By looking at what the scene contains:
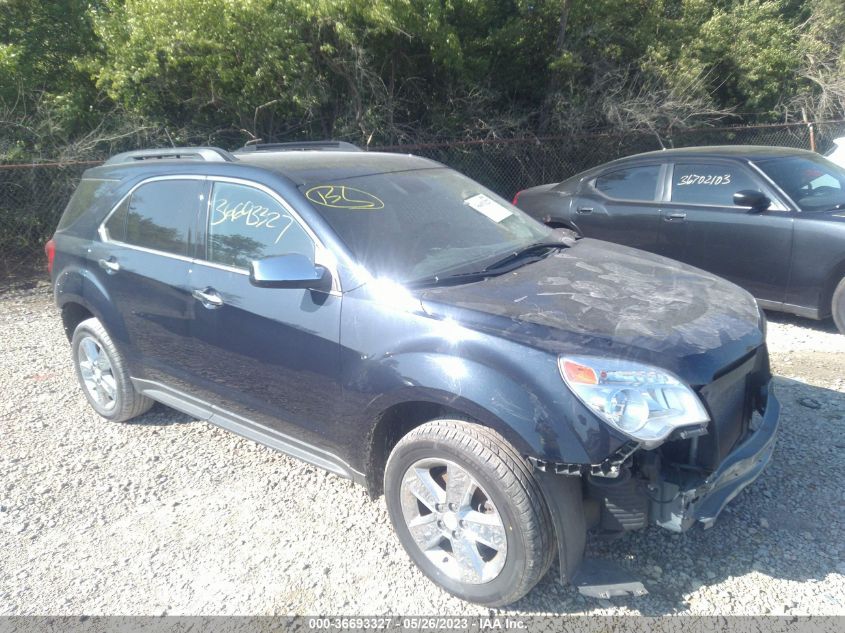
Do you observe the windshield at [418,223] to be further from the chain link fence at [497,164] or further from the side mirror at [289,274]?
the chain link fence at [497,164]

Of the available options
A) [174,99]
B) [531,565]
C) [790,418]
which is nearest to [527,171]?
[174,99]

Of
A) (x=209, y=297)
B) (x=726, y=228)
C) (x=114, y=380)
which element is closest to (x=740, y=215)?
(x=726, y=228)

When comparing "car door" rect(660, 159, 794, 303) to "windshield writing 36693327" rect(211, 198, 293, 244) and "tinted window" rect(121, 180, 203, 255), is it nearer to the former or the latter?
"windshield writing 36693327" rect(211, 198, 293, 244)

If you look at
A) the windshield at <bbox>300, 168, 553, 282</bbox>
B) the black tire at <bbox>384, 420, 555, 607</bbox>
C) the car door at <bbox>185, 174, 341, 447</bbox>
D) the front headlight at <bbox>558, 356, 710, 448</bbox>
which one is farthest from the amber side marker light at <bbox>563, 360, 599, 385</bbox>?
the car door at <bbox>185, 174, 341, 447</bbox>

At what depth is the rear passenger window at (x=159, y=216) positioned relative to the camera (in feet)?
12.8

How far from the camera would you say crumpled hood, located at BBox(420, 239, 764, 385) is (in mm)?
2684

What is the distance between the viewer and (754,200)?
5.97 meters

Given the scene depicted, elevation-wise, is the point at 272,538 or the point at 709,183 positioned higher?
the point at 709,183

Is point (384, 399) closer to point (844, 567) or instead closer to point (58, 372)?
point (844, 567)

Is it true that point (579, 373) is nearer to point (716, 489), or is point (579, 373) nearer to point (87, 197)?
point (716, 489)

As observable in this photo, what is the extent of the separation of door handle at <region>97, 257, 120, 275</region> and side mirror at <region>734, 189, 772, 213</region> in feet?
16.9

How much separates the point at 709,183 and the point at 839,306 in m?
1.65

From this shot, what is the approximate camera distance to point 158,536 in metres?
3.49

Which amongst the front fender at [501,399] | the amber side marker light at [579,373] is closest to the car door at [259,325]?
the front fender at [501,399]
